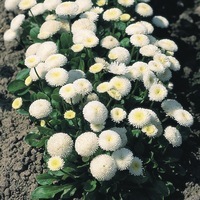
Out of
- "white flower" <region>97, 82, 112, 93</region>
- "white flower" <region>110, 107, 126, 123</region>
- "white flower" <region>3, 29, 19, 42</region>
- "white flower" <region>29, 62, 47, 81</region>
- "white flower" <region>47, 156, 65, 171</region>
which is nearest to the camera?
"white flower" <region>47, 156, 65, 171</region>

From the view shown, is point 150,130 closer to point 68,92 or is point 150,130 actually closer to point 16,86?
point 68,92

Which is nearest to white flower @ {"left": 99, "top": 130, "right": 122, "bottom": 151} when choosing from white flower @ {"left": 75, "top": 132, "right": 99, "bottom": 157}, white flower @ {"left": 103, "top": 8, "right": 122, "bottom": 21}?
white flower @ {"left": 75, "top": 132, "right": 99, "bottom": 157}

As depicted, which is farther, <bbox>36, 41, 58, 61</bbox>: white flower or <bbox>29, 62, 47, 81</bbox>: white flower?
<bbox>36, 41, 58, 61</bbox>: white flower

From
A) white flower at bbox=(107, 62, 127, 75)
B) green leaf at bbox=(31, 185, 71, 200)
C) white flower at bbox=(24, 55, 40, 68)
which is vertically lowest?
green leaf at bbox=(31, 185, 71, 200)

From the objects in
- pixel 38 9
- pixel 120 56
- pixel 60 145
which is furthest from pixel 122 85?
pixel 38 9

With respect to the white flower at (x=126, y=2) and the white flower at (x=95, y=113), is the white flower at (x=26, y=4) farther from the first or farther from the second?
the white flower at (x=95, y=113)

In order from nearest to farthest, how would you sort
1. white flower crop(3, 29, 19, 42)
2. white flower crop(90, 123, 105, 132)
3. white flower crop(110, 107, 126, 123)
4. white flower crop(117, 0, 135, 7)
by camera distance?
white flower crop(90, 123, 105, 132), white flower crop(110, 107, 126, 123), white flower crop(117, 0, 135, 7), white flower crop(3, 29, 19, 42)

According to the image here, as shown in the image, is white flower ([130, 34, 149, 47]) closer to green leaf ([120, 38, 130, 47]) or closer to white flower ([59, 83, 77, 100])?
green leaf ([120, 38, 130, 47])

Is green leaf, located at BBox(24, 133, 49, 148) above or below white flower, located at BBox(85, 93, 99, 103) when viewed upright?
below
